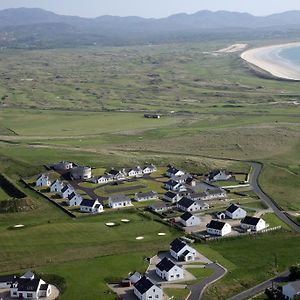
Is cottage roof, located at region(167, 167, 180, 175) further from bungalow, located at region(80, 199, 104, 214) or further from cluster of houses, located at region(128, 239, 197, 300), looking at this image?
cluster of houses, located at region(128, 239, 197, 300)

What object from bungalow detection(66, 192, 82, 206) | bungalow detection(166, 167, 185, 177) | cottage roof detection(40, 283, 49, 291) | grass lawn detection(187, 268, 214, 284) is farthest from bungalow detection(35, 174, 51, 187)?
cottage roof detection(40, 283, 49, 291)

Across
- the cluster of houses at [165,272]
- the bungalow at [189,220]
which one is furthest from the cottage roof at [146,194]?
the cluster of houses at [165,272]

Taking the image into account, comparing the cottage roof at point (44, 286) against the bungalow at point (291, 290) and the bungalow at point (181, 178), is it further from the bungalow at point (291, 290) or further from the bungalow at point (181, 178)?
the bungalow at point (181, 178)

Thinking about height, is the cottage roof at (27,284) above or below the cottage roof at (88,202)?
above

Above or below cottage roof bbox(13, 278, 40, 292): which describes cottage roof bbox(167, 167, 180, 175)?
below

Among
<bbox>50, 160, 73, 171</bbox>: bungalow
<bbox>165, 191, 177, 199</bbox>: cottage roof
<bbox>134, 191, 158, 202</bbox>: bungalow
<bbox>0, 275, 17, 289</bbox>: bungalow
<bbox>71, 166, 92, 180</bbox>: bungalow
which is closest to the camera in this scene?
<bbox>0, 275, 17, 289</bbox>: bungalow

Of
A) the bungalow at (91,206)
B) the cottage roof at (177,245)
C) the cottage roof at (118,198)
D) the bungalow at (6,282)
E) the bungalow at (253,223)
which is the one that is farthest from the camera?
the cottage roof at (118,198)
